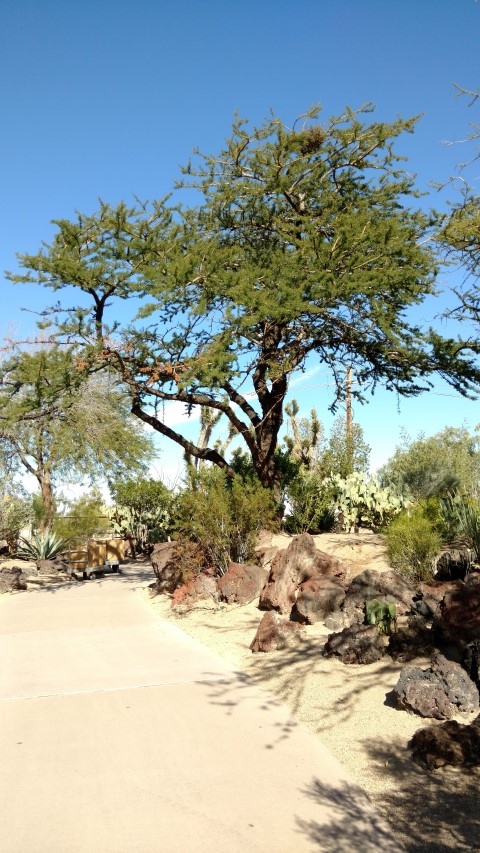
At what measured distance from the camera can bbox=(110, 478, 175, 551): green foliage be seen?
2296 cm

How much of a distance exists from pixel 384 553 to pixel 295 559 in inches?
112

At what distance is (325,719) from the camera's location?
226 inches

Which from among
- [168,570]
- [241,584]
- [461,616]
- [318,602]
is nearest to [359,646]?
[461,616]

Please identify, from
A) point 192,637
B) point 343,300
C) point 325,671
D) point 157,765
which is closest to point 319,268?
point 343,300

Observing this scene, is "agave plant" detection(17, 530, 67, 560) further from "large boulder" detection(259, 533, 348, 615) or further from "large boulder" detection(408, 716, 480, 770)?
"large boulder" detection(408, 716, 480, 770)

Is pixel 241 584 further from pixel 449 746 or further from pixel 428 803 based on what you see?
pixel 428 803

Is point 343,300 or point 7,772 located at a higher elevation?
point 343,300

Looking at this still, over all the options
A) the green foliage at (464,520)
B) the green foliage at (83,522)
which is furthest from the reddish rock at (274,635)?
the green foliage at (83,522)

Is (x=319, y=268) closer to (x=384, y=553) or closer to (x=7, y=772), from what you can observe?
(x=384, y=553)

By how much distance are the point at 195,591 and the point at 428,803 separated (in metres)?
7.85

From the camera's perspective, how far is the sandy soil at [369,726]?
13.3 feet

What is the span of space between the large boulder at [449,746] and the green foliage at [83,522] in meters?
19.4

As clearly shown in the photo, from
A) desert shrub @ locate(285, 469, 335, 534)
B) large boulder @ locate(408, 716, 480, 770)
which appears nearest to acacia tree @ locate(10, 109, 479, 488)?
desert shrub @ locate(285, 469, 335, 534)

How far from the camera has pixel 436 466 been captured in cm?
2545
